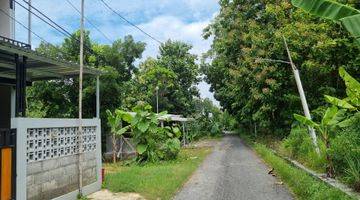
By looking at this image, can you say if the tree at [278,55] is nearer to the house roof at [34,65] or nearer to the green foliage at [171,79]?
the green foliage at [171,79]

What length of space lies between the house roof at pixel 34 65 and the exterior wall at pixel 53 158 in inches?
62.2

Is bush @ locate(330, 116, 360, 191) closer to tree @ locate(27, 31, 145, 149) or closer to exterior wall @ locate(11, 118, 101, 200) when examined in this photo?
exterior wall @ locate(11, 118, 101, 200)

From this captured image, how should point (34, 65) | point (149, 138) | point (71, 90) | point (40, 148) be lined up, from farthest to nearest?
point (71, 90) < point (149, 138) < point (34, 65) < point (40, 148)

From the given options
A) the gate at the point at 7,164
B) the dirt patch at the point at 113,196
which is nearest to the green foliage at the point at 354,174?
the dirt patch at the point at 113,196

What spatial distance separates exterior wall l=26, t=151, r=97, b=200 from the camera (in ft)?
29.9

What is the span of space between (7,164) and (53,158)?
1841 millimetres

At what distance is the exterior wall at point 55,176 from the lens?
9.12m

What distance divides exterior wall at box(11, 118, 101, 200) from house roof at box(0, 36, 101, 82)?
158 centimetres

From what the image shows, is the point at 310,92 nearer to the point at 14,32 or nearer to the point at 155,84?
the point at 14,32

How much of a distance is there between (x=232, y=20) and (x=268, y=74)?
814 centimetres

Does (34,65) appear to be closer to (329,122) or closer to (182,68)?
(329,122)

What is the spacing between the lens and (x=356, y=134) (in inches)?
490

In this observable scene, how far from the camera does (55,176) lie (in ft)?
33.1

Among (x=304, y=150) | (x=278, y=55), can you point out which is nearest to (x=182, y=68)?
(x=278, y=55)
